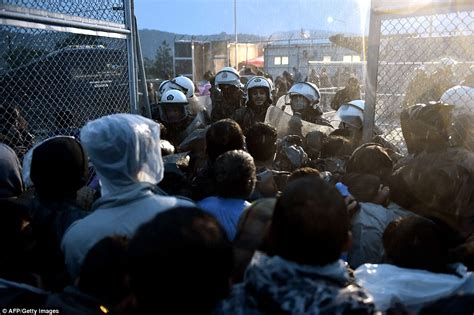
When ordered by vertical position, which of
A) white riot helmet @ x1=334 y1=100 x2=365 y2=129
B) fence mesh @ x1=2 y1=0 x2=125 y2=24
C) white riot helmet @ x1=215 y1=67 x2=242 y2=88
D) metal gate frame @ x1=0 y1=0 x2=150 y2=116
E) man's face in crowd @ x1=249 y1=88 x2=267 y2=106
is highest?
fence mesh @ x1=2 y1=0 x2=125 y2=24

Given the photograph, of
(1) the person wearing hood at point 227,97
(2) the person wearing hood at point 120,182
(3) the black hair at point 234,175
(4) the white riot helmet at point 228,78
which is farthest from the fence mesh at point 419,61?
(2) the person wearing hood at point 120,182

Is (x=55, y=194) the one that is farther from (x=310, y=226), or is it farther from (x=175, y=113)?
(x=175, y=113)

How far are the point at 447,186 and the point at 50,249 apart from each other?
94.5 inches

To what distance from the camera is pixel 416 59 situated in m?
4.20

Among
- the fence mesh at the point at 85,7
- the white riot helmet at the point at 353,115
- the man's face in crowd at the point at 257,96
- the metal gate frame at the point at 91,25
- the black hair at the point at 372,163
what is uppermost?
the fence mesh at the point at 85,7

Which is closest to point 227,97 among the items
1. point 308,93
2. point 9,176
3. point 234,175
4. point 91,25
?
point 308,93

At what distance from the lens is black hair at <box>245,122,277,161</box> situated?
3334 millimetres

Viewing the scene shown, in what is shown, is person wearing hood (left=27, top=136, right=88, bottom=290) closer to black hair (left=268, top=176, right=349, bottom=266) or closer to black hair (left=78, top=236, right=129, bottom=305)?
black hair (left=78, top=236, right=129, bottom=305)

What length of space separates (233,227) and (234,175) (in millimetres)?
293

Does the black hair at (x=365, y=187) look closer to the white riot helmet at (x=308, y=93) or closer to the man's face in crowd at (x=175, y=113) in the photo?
the white riot helmet at (x=308, y=93)

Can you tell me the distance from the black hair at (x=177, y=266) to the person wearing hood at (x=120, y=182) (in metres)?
0.57

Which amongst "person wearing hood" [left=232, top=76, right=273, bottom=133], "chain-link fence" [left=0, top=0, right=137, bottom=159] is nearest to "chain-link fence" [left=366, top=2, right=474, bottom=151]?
"person wearing hood" [left=232, top=76, right=273, bottom=133]

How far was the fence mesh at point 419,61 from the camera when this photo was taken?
3734mm

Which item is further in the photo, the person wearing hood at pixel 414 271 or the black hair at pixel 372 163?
the black hair at pixel 372 163
